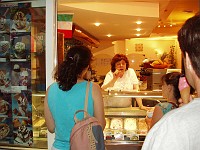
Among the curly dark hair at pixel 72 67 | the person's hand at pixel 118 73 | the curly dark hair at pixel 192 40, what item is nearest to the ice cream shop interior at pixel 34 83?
the curly dark hair at pixel 72 67

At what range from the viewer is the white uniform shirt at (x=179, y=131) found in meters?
0.73

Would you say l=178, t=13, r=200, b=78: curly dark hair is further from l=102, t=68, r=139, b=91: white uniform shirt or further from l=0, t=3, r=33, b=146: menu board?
l=102, t=68, r=139, b=91: white uniform shirt

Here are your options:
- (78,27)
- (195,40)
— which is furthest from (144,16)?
(195,40)

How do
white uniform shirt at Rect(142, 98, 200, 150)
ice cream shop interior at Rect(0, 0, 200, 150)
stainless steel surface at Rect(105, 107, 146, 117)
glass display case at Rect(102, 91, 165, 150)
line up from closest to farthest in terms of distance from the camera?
white uniform shirt at Rect(142, 98, 200, 150), ice cream shop interior at Rect(0, 0, 200, 150), glass display case at Rect(102, 91, 165, 150), stainless steel surface at Rect(105, 107, 146, 117)

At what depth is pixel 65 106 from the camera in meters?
1.68

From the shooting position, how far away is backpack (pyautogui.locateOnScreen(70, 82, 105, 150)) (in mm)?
1557

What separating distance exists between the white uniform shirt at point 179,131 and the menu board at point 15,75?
1956mm

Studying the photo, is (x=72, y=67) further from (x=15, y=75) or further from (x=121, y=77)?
(x=121, y=77)

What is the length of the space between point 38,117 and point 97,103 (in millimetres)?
1144

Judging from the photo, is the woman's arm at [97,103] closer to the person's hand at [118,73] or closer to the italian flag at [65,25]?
the italian flag at [65,25]

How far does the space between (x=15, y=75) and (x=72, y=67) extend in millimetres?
1087

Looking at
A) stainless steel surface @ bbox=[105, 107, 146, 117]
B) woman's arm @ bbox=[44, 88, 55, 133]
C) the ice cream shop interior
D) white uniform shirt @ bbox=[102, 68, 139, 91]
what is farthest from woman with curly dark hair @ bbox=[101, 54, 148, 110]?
woman's arm @ bbox=[44, 88, 55, 133]

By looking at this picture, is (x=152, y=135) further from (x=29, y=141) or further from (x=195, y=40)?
(x=29, y=141)

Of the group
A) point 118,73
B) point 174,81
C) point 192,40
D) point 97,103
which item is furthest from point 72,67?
point 118,73
